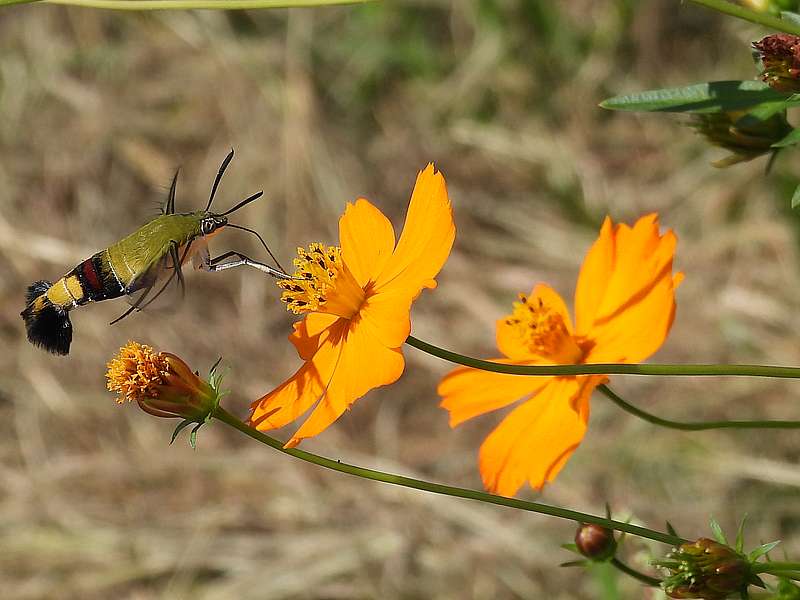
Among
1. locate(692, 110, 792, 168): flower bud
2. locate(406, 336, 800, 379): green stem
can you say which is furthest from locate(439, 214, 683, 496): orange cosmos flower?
locate(406, 336, 800, 379): green stem

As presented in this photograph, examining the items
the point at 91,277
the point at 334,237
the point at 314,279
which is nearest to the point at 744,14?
the point at 314,279

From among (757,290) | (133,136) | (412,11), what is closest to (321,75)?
(412,11)

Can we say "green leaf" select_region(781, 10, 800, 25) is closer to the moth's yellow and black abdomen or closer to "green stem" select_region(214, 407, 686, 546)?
"green stem" select_region(214, 407, 686, 546)

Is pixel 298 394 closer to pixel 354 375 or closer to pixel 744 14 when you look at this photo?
pixel 354 375

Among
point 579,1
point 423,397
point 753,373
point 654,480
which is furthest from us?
point 579,1

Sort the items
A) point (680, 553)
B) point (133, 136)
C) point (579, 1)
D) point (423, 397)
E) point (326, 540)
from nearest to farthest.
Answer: point (680, 553)
point (326, 540)
point (423, 397)
point (579, 1)
point (133, 136)

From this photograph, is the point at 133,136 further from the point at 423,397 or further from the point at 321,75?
the point at 423,397

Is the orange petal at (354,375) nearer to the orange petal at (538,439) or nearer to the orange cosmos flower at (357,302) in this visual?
the orange cosmos flower at (357,302)
